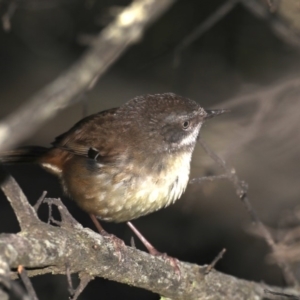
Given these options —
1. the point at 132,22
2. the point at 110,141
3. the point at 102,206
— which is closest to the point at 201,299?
the point at 102,206

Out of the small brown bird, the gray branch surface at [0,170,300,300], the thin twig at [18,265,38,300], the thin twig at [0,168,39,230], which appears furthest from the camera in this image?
the small brown bird

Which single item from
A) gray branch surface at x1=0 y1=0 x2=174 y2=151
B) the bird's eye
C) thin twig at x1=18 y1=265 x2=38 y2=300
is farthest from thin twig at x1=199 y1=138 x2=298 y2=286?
thin twig at x1=18 y1=265 x2=38 y2=300

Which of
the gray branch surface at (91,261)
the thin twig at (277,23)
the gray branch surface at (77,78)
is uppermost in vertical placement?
the thin twig at (277,23)

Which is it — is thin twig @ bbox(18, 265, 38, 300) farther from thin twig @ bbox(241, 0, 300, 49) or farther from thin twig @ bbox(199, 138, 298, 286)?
thin twig @ bbox(241, 0, 300, 49)

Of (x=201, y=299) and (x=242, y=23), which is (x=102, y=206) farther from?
Answer: (x=242, y=23)

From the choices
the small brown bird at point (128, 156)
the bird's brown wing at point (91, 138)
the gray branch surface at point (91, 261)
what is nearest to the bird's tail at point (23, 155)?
the small brown bird at point (128, 156)

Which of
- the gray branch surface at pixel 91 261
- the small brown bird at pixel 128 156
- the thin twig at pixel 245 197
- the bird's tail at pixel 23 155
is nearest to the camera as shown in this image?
the gray branch surface at pixel 91 261

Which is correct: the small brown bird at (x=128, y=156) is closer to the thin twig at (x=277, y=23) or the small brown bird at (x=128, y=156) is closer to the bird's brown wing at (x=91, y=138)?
the bird's brown wing at (x=91, y=138)
